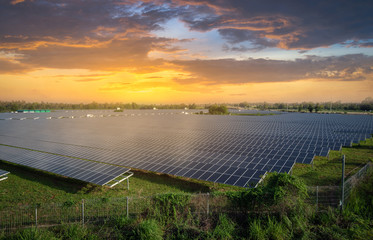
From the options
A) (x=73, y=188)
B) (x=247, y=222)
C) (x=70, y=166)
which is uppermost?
(x=70, y=166)

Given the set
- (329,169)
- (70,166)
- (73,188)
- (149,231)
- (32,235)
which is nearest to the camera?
(32,235)

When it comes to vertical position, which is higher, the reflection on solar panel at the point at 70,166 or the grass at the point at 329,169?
the reflection on solar panel at the point at 70,166

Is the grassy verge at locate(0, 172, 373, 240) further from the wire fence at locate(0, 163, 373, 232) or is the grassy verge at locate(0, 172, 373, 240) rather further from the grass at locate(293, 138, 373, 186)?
the grass at locate(293, 138, 373, 186)

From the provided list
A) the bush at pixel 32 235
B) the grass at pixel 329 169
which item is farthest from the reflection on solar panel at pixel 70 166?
the grass at pixel 329 169

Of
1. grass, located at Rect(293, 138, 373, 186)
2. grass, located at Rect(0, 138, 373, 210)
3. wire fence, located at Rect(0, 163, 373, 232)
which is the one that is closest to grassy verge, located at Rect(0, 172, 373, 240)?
wire fence, located at Rect(0, 163, 373, 232)

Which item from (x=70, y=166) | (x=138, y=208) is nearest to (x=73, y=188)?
(x=70, y=166)

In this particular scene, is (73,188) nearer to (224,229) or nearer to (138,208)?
(138,208)

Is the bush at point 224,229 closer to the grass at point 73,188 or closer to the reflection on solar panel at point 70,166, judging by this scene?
the grass at point 73,188

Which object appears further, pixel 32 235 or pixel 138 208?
pixel 138 208

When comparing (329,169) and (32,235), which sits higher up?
(32,235)
